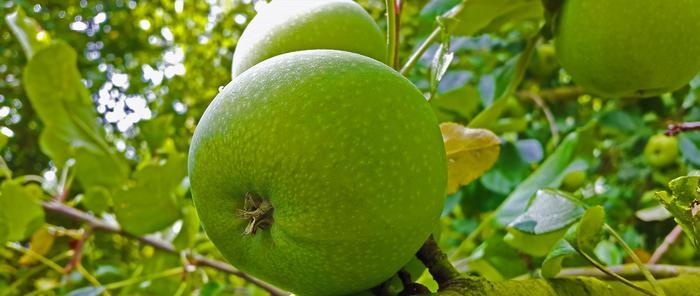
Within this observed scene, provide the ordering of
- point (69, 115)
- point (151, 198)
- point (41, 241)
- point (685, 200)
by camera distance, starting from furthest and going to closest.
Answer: point (41, 241) → point (69, 115) → point (151, 198) → point (685, 200)

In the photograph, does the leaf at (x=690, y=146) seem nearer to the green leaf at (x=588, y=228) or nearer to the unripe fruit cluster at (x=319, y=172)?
the green leaf at (x=588, y=228)

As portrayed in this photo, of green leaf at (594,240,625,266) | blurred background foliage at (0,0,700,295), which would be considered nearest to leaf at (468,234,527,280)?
blurred background foliage at (0,0,700,295)

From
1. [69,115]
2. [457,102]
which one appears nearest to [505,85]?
[457,102]

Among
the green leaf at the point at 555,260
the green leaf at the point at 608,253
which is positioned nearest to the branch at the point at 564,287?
the green leaf at the point at 555,260

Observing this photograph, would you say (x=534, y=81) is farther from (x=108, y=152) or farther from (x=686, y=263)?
(x=108, y=152)

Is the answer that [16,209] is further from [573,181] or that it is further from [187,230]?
[573,181]

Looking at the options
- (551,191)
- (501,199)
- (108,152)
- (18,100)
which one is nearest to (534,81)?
(501,199)

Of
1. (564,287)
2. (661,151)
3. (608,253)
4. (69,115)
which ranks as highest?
(564,287)

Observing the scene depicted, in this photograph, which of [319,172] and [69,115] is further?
[69,115]
